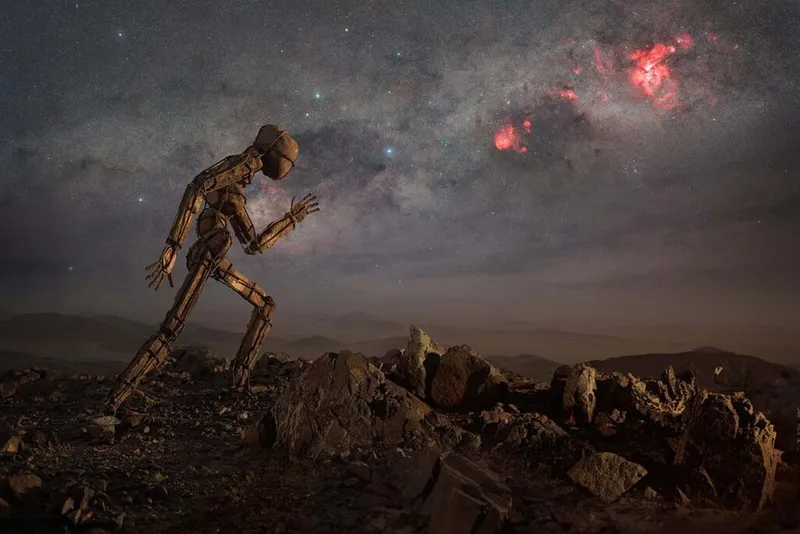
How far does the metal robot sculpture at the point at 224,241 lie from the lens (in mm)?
7805

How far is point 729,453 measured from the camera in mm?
4832

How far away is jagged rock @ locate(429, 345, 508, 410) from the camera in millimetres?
7168

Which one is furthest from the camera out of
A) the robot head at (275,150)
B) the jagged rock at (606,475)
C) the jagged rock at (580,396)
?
the robot head at (275,150)

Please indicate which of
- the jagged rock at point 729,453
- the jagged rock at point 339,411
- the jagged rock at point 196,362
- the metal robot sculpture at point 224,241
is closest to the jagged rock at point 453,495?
the jagged rock at point 339,411

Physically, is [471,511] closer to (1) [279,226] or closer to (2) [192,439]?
(2) [192,439]

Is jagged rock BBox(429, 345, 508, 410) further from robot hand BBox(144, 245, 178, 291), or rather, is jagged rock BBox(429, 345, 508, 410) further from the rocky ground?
robot hand BBox(144, 245, 178, 291)

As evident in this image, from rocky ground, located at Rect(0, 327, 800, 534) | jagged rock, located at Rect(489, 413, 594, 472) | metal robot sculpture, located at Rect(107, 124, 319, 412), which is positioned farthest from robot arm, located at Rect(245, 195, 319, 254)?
jagged rock, located at Rect(489, 413, 594, 472)

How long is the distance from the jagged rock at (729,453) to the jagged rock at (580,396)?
4.25ft

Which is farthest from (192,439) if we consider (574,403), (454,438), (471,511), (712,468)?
(712,468)

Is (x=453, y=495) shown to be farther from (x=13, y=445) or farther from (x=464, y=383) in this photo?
(x=13, y=445)

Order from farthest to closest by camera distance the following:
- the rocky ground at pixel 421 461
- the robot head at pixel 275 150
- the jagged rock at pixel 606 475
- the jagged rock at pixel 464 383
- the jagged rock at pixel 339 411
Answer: the robot head at pixel 275 150 < the jagged rock at pixel 464 383 < the jagged rock at pixel 339 411 < the jagged rock at pixel 606 475 < the rocky ground at pixel 421 461

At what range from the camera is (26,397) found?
9.69 m

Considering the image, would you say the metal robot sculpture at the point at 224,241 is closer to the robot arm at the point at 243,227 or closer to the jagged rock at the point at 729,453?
the robot arm at the point at 243,227

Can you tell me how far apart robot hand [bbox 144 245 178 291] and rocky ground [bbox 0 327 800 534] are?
84.2 inches
